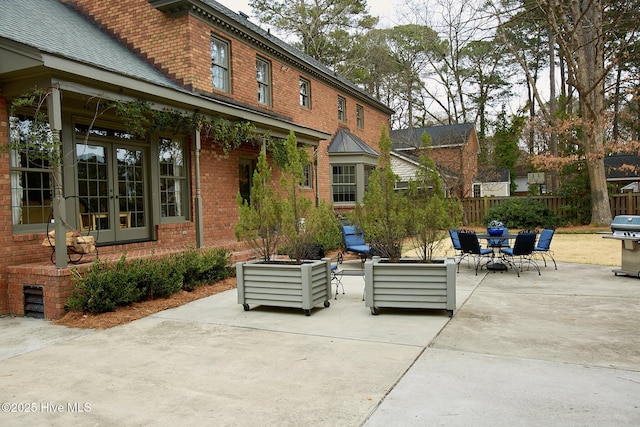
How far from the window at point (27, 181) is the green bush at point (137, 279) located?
1.65 m

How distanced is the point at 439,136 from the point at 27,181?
2741 cm

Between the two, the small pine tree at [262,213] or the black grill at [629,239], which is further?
the black grill at [629,239]

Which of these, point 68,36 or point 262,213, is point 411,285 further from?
point 68,36

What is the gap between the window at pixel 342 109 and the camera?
1894cm

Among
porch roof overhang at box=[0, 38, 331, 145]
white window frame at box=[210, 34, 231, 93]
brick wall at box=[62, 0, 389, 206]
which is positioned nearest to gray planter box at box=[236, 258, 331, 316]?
porch roof overhang at box=[0, 38, 331, 145]

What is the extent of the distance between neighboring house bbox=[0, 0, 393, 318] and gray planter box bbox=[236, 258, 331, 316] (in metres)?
2.26

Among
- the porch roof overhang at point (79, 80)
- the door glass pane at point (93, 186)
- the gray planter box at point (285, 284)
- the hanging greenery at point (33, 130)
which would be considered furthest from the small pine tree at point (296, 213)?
the door glass pane at point (93, 186)

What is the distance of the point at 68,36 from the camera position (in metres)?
8.84

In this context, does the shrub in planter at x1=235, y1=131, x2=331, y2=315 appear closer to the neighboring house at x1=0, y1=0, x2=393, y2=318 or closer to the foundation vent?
the neighboring house at x1=0, y1=0, x2=393, y2=318

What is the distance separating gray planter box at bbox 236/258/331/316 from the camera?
6.14m

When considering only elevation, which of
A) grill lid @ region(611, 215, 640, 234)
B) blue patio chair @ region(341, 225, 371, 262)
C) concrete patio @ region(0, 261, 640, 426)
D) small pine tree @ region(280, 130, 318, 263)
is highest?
small pine tree @ region(280, 130, 318, 263)

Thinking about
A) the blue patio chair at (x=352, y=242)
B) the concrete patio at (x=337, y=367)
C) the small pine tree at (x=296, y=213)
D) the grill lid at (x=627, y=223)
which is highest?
the small pine tree at (x=296, y=213)

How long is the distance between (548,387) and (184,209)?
8.49m

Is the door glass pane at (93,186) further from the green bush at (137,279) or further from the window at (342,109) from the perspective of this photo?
the window at (342,109)
